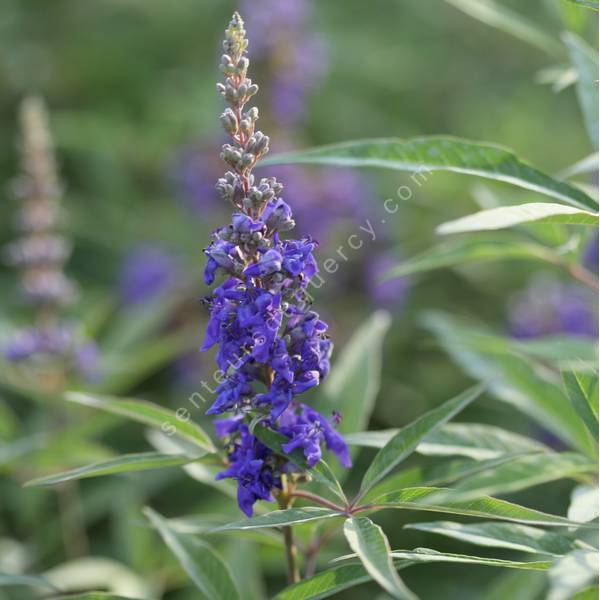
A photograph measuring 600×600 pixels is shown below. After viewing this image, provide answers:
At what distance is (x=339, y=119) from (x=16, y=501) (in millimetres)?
4155

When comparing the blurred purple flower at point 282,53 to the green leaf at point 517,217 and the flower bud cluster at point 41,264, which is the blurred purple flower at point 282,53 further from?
Result: the green leaf at point 517,217

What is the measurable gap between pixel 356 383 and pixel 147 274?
329 cm

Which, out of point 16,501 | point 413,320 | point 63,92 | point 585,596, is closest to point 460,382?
point 413,320

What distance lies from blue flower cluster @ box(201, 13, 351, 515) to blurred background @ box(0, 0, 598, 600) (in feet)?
3.95

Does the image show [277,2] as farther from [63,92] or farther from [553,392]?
[553,392]

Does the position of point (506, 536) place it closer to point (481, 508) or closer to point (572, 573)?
point (481, 508)

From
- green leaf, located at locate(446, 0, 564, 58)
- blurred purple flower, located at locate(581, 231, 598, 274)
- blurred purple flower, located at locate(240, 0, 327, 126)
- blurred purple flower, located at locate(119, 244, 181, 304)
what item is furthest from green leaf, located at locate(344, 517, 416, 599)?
blurred purple flower, located at locate(240, 0, 327, 126)

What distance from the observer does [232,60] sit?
6.91 ft

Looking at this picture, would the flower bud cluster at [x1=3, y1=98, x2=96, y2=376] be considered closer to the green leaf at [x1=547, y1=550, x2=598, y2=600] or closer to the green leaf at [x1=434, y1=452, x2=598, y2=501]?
the green leaf at [x1=434, y1=452, x2=598, y2=501]

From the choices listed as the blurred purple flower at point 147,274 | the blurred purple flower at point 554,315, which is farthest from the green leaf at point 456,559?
the blurred purple flower at point 147,274

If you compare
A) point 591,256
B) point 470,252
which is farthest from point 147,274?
point 470,252

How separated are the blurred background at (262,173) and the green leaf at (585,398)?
0.82 metres

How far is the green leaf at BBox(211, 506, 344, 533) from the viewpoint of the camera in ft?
6.00

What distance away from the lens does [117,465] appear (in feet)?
6.68
